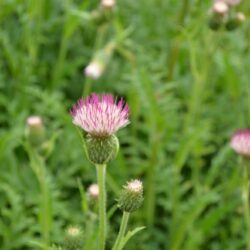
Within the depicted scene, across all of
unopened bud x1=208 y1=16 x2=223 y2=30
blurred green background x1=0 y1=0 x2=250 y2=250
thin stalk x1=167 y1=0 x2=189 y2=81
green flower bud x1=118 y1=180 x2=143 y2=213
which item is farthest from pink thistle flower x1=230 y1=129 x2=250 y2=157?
thin stalk x1=167 y1=0 x2=189 y2=81

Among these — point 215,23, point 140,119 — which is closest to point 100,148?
point 215,23

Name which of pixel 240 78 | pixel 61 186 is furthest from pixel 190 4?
pixel 61 186

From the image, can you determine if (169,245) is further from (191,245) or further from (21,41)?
(21,41)

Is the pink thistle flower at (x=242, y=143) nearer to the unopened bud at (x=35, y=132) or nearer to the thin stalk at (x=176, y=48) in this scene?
the unopened bud at (x=35, y=132)

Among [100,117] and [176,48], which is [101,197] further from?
[176,48]

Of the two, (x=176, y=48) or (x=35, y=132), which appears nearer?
(x=35, y=132)

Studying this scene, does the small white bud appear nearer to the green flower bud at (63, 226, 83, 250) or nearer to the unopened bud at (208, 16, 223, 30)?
the unopened bud at (208, 16, 223, 30)
